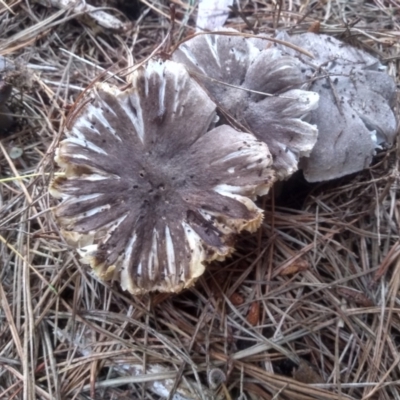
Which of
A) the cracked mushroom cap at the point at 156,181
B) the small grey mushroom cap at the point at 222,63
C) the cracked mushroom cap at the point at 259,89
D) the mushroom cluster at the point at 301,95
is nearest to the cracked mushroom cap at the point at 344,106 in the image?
the mushroom cluster at the point at 301,95

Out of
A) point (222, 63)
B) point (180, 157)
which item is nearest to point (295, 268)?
point (180, 157)

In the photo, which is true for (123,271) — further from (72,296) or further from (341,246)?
(341,246)

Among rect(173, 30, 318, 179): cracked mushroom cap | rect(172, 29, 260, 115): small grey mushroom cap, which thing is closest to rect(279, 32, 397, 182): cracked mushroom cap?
rect(173, 30, 318, 179): cracked mushroom cap

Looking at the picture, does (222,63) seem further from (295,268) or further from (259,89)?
(295,268)

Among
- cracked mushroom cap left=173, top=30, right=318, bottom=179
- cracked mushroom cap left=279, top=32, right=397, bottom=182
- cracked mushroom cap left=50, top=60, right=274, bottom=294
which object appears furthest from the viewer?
cracked mushroom cap left=279, top=32, right=397, bottom=182

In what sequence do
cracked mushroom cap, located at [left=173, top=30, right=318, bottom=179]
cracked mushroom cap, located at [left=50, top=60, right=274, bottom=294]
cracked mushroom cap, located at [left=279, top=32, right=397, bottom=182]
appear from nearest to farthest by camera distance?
cracked mushroom cap, located at [left=50, top=60, right=274, bottom=294] < cracked mushroom cap, located at [left=173, top=30, right=318, bottom=179] < cracked mushroom cap, located at [left=279, top=32, right=397, bottom=182]

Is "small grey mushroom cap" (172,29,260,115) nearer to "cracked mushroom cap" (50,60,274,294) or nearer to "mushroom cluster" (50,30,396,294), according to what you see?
"mushroom cluster" (50,30,396,294)
